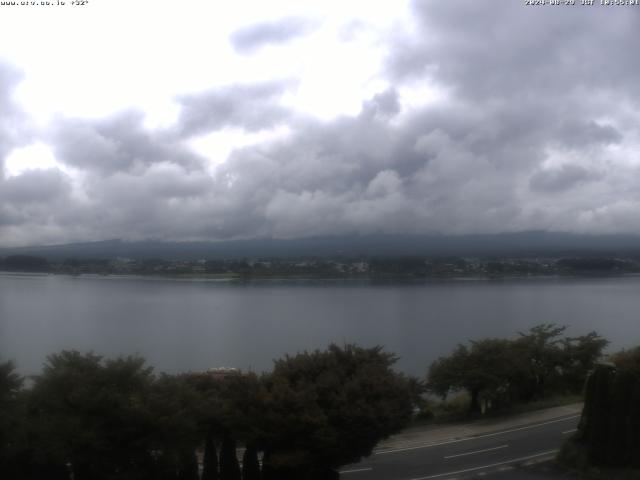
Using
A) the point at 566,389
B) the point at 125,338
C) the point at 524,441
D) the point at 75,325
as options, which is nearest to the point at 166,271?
the point at 75,325

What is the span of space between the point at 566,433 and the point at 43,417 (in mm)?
14290

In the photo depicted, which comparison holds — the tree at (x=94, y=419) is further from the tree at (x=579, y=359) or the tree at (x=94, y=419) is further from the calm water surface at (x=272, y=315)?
the calm water surface at (x=272, y=315)

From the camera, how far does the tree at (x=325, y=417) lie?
44.4 feet

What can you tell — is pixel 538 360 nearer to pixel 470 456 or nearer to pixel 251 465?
pixel 470 456

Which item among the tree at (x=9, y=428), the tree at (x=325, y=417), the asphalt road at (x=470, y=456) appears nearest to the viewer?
the tree at (x=9, y=428)

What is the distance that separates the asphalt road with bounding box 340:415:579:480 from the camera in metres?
15.8

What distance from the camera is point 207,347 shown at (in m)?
43.2

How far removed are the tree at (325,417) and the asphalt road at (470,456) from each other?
222 cm

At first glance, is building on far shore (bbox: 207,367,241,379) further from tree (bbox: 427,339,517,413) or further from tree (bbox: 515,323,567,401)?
tree (bbox: 515,323,567,401)

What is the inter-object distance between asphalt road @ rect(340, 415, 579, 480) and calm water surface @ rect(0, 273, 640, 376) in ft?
55.5

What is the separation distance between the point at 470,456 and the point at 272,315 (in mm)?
42197

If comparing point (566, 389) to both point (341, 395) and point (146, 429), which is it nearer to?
point (341, 395)

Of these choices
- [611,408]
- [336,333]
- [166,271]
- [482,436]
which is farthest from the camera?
[166,271]

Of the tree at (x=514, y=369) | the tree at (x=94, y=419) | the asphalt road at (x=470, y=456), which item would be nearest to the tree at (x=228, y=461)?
the tree at (x=94, y=419)
